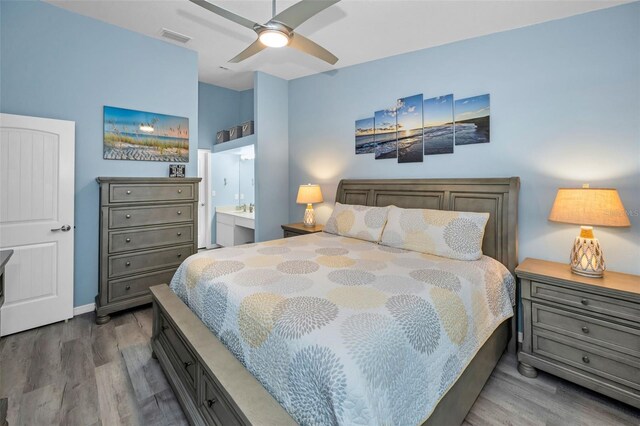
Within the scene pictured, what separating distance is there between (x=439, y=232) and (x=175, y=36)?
3540 mm

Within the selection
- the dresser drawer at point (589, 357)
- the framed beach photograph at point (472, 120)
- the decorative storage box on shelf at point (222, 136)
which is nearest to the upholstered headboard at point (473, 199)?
the framed beach photograph at point (472, 120)

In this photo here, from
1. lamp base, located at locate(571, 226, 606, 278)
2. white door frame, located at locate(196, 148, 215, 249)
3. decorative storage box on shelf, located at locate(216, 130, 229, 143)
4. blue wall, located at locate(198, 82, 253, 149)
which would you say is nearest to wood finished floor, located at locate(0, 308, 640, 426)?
lamp base, located at locate(571, 226, 606, 278)

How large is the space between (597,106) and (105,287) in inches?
181

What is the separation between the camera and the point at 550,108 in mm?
2447

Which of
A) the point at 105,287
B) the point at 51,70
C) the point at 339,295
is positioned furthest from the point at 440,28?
the point at 105,287

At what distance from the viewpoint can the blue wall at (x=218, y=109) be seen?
534cm

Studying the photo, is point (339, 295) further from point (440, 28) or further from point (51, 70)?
point (51, 70)

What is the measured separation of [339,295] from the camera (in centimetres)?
150

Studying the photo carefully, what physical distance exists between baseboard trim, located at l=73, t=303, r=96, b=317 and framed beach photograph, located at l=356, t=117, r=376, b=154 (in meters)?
3.51

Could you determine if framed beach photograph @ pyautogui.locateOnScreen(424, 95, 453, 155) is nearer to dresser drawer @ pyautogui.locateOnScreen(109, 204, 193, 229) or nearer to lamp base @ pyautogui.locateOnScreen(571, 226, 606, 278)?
lamp base @ pyautogui.locateOnScreen(571, 226, 606, 278)

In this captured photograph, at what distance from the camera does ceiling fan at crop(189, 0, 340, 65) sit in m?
1.77

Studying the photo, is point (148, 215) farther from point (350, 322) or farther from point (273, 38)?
point (350, 322)

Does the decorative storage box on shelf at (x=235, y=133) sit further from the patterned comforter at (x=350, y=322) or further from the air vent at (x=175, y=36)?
the patterned comforter at (x=350, y=322)

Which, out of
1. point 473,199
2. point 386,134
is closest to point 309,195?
point 386,134
